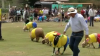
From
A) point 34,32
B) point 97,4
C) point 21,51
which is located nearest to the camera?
point 21,51

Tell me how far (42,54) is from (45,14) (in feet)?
80.9

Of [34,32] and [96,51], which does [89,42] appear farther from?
[34,32]

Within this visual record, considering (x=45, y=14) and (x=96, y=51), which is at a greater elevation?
(x=96, y=51)

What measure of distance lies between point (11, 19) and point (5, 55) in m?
22.9

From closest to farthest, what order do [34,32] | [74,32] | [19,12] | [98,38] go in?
[74,32], [98,38], [34,32], [19,12]

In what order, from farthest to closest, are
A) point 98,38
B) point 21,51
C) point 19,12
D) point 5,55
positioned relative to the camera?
point 19,12 → point 98,38 → point 21,51 → point 5,55

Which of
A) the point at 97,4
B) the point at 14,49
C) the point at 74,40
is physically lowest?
the point at 97,4

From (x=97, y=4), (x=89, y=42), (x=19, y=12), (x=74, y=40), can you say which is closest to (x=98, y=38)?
(x=89, y=42)

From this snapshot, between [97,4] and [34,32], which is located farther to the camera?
[97,4]

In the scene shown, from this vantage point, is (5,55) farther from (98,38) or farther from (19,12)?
(19,12)

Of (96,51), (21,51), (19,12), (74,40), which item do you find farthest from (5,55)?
(19,12)

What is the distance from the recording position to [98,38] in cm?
1207

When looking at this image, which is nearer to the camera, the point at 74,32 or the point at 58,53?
the point at 74,32

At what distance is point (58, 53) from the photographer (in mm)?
10523
